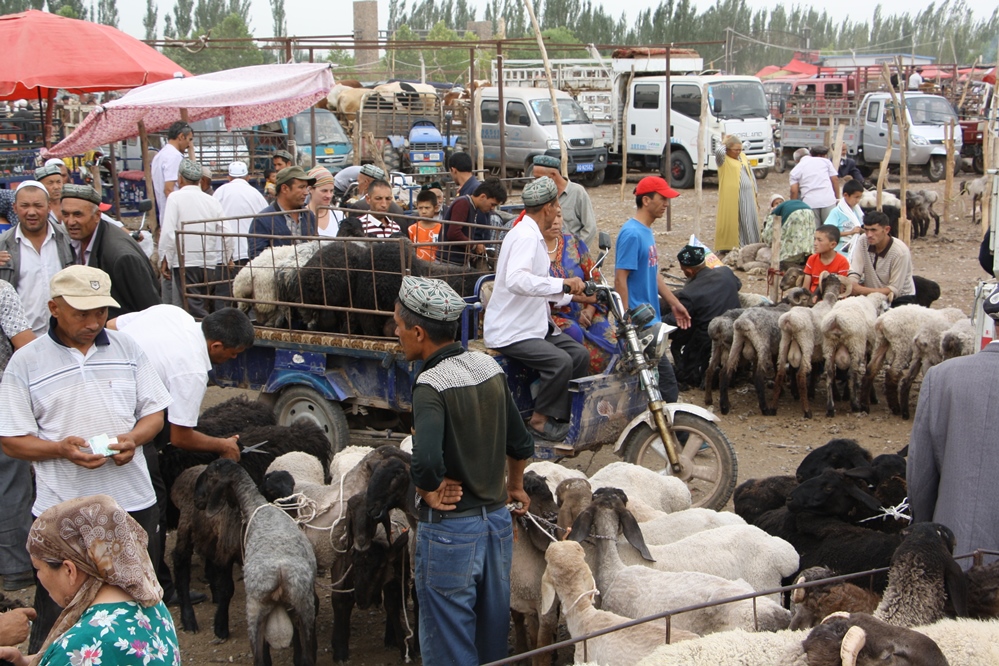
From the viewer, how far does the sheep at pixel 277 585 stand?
4520mm

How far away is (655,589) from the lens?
436cm

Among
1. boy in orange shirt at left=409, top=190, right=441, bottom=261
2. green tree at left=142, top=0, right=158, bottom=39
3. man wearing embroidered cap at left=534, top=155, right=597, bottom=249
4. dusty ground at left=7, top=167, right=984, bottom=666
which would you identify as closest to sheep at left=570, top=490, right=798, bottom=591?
dusty ground at left=7, top=167, right=984, bottom=666

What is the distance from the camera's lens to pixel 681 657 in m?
3.20

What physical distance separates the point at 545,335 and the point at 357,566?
7.01 ft

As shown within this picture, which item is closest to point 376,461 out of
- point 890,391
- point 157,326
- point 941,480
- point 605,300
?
point 157,326

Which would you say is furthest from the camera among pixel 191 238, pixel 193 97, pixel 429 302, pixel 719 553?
pixel 193 97

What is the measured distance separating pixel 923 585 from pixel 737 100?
78.9ft

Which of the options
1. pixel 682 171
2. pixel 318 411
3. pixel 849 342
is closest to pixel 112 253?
pixel 318 411

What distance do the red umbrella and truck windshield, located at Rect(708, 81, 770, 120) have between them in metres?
16.3

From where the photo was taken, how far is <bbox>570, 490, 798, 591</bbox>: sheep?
459cm

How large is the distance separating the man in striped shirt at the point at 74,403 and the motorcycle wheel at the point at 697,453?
341 centimetres

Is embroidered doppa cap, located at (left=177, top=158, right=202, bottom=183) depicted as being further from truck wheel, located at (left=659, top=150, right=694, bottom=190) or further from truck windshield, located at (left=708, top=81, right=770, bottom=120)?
truck windshield, located at (left=708, top=81, right=770, bottom=120)

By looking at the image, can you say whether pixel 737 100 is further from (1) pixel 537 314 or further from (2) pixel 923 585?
(2) pixel 923 585

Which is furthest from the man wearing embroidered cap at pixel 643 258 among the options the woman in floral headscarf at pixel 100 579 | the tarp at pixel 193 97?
the tarp at pixel 193 97
